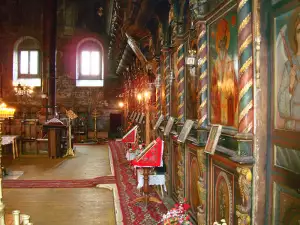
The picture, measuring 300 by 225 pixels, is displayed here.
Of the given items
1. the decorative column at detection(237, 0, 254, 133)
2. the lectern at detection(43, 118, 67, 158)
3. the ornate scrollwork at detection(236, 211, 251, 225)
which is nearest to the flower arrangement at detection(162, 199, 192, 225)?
the ornate scrollwork at detection(236, 211, 251, 225)

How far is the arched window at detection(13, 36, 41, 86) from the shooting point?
77.5 ft

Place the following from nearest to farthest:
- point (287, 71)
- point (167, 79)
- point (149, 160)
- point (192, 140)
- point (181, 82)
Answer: point (287, 71), point (192, 140), point (181, 82), point (149, 160), point (167, 79)

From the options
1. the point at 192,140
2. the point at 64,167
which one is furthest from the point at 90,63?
the point at 192,140

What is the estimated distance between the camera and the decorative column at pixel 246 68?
3428 mm

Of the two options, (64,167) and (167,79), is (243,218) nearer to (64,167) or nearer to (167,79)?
(167,79)

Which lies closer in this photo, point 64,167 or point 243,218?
point 243,218

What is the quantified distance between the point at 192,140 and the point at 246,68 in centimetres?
230

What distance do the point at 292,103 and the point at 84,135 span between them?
20.3 metres

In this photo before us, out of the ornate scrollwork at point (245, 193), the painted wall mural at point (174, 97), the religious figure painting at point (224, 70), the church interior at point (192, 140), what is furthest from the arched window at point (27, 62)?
the ornate scrollwork at point (245, 193)

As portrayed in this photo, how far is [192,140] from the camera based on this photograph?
5.55m

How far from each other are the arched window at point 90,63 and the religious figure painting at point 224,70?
19.9 meters

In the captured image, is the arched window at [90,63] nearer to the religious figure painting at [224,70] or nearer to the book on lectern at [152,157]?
the book on lectern at [152,157]

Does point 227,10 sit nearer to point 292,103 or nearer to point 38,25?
point 292,103

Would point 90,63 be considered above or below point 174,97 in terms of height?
above
